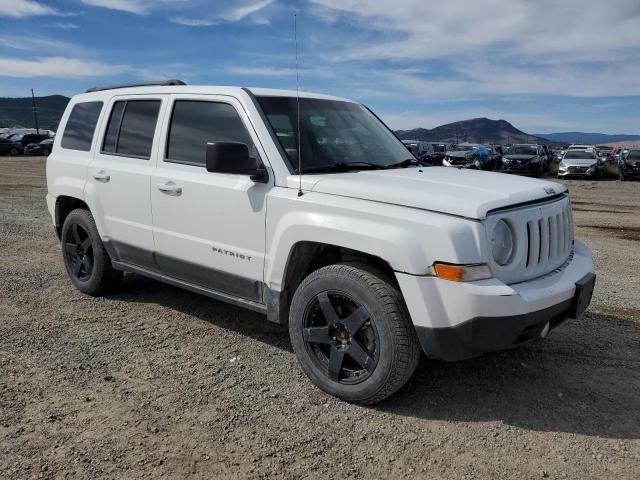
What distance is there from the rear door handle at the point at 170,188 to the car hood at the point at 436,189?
1.03 metres

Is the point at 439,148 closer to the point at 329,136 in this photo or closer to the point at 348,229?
the point at 329,136

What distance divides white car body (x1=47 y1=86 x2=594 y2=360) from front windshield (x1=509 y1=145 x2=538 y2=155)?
85.0 ft

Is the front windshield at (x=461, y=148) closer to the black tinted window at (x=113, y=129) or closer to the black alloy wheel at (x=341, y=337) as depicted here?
the black tinted window at (x=113, y=129)

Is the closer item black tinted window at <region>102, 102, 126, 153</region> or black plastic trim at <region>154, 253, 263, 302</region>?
black plastic trim at <region>154, 253, 263, 302</region>

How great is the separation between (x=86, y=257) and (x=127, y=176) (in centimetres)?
126

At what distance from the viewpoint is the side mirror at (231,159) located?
353cm

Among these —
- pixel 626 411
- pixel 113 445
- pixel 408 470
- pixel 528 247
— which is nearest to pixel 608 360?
pixel 626 411

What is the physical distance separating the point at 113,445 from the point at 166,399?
54 cm

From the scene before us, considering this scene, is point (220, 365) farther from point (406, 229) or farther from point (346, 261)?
point (406, 229)

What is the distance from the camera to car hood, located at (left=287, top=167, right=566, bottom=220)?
3.09 m

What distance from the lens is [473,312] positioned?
2.95 metres

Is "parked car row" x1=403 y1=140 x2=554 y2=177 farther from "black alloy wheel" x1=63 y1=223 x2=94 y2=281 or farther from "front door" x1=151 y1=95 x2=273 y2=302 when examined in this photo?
"front door" x1=151 y1=95 x2=273 y2=302

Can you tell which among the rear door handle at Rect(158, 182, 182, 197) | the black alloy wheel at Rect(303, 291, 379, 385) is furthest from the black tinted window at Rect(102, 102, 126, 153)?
the black alloy wheel at Rect(303, 291, 379, 385)

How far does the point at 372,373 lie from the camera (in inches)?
130
